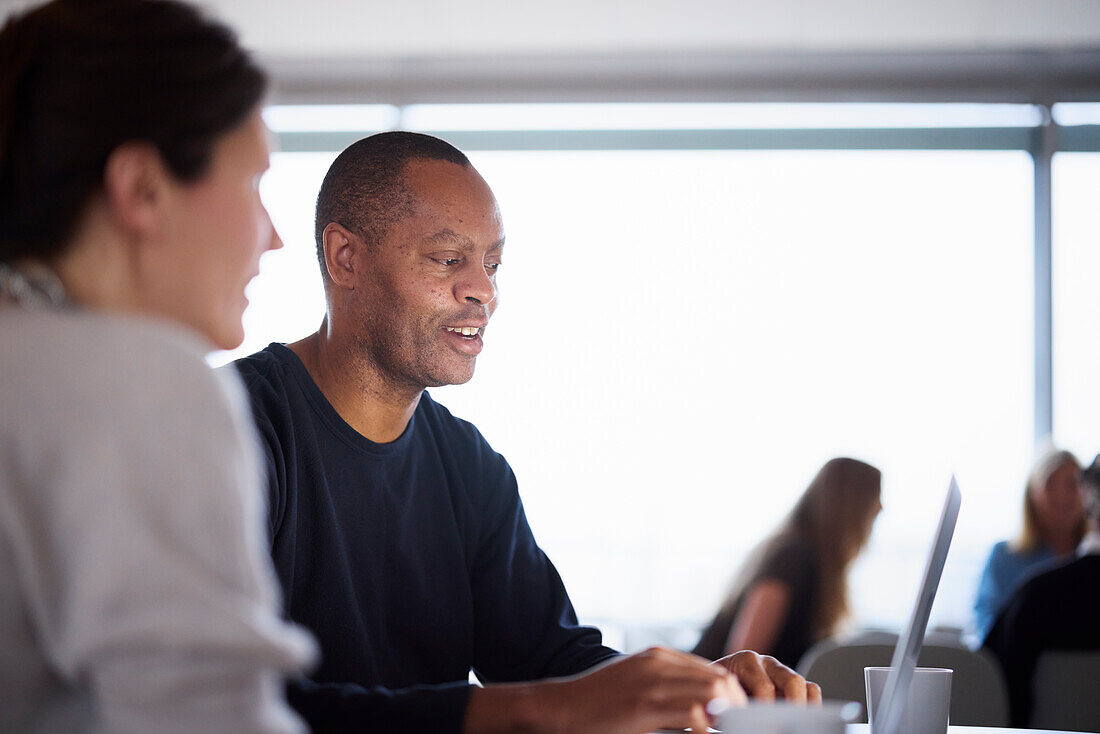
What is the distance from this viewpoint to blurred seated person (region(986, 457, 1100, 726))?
2582mm

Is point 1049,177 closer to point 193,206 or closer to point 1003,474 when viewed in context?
point 1003,474

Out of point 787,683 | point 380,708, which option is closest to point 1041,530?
point 787,683

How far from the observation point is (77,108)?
610 mm

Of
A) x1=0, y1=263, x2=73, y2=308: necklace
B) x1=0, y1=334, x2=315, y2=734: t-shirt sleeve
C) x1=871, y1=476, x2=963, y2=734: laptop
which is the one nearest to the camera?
x1=0, y1=334, x2=315, y2=734: t-shirt sleeve

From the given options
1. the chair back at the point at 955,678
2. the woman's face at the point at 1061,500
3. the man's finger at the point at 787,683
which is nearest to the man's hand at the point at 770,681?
the man's finger at the point at 787,683

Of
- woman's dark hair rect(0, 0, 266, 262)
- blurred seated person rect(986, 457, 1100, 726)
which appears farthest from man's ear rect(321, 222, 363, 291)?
blurred seated person rect(986, 457, 1100, 726)

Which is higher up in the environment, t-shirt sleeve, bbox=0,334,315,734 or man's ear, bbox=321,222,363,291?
man's ear, bbox=321,222,363,291

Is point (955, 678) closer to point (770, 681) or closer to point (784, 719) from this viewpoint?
point (770, 681)

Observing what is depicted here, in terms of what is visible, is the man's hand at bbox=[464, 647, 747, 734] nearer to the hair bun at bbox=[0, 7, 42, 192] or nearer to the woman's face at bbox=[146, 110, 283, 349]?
the woman's face at bbox=[146, 110, 283, 349]

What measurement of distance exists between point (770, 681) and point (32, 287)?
2.83ft

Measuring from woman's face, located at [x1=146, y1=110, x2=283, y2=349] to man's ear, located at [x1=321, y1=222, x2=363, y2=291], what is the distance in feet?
2.82

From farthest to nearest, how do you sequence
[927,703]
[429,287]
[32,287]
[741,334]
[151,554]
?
[741,334]
[429,287]
[927,703]
[32,287]
[151,554]

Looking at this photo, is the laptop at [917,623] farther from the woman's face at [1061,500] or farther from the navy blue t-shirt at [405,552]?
the woman's face at [1061,500]

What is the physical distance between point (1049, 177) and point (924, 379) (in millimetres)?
1059
